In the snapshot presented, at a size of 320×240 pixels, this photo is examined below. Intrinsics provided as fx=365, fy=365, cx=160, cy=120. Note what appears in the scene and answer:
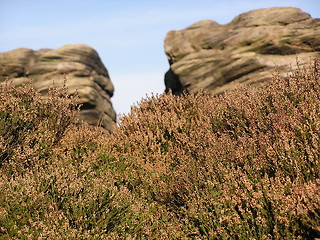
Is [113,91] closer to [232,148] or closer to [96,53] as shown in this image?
[96,53]

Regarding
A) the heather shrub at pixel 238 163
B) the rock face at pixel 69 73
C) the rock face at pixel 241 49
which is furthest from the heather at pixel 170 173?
the rock face at pixel 69 73

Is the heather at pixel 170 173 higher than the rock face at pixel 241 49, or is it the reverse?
the rock face at pixel 241 49

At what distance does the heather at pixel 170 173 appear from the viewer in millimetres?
3926

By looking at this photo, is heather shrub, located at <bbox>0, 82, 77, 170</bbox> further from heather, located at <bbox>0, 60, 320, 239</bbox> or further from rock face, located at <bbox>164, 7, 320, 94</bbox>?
rock face, located at <bbox>164, 7, 320, 94</bbox>

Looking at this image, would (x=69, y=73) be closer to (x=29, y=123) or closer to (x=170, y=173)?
(x=29, y=123)

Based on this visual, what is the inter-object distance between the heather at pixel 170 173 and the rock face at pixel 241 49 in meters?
6.03

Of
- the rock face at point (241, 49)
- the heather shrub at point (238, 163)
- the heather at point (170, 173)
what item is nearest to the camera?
the heather shrub at point (238, 163)

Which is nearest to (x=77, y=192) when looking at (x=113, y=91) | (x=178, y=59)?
(x=178, y=59)

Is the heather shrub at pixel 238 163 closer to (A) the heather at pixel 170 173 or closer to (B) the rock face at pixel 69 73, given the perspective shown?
(A) the heather at pixel 170 173

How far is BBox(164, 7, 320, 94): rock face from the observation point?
12.7 m

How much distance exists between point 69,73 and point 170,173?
582 inches

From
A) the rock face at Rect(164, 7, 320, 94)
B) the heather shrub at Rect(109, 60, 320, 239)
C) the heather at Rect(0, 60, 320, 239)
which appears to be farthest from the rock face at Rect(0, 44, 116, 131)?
the heather at Rect(0, 60, 320, 239)

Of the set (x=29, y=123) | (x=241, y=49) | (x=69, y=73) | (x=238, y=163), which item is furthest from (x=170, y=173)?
(x=69, y=73)

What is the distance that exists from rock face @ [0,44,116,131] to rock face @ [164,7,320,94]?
14.9 ft
